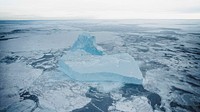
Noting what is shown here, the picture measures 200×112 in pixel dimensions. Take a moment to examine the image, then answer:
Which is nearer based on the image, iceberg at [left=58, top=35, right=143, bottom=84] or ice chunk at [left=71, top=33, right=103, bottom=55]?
iceberg at [left=58, top=35, right=143, bottom=84]

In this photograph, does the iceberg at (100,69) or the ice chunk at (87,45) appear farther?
the ice chunk at (87,45)

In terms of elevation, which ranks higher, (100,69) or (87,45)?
(87,45)

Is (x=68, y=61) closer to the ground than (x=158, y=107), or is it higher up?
higher up

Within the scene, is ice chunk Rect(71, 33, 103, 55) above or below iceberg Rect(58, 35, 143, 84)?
above

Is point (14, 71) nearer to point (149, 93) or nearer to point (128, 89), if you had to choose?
point (128, 89)

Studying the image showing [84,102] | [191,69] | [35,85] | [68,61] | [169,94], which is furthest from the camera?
[191,69]

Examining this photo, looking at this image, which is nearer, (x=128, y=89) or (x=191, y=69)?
(x=128, y=89)

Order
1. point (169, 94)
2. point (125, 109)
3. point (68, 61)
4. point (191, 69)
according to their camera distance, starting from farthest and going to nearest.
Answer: point (191, 69) → point (68, 61) → point (169, 94) → point (125, 109)

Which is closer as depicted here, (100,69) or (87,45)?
(100,69)

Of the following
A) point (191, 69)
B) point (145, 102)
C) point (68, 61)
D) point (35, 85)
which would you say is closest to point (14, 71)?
point (35, 85)

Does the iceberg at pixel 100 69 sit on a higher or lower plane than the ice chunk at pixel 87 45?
lower
